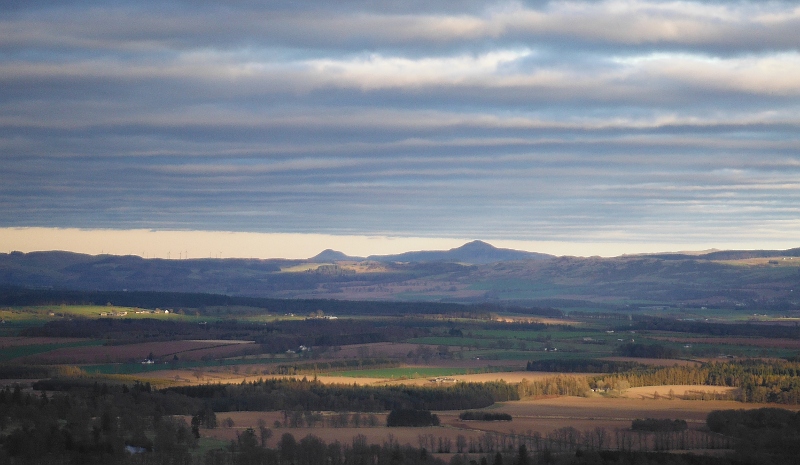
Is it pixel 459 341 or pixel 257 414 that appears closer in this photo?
pixel 257 414

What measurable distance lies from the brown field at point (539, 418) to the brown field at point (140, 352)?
49.6 m

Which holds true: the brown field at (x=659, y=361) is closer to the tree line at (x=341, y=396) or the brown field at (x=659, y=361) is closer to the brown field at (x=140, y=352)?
the tree line at (x=341, y=396)

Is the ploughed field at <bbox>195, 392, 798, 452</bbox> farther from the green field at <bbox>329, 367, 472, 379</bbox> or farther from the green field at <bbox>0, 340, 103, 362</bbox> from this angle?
the green field at <bbox>0, 340, 103, 362</bbox>

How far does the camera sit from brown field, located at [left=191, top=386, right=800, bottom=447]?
87.4 meters

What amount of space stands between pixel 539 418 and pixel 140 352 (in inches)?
2894

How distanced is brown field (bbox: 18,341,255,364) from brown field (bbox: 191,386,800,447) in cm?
4961

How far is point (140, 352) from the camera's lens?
154m

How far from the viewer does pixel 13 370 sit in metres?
129

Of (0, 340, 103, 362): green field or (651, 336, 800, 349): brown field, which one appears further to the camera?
(651, 336, 800, 349): brown field

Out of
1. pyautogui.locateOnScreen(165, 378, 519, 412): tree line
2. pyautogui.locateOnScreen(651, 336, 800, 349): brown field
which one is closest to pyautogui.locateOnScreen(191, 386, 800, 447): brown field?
pyautogui.locateOnScreen(165, 378, 519, 412): tree line

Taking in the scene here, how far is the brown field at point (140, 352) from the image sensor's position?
144 metres

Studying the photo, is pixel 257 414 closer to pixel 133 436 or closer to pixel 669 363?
pixel 133 436

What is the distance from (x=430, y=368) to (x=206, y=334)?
2024 inches

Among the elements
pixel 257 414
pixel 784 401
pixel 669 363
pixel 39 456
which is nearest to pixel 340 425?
pixel 257 414
